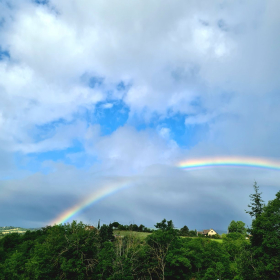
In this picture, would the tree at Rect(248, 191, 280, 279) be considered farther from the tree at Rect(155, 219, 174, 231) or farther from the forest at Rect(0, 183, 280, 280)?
the tree at Rect(155, 219, 174, 231)

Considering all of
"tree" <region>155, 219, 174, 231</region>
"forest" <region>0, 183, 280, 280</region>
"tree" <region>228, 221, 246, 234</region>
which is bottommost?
"forest" <region>0, 183, 280, 280</region>

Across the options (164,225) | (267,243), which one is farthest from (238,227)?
(267,243)

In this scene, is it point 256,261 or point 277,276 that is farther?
point 256,261

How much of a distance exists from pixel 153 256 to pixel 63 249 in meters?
19.8

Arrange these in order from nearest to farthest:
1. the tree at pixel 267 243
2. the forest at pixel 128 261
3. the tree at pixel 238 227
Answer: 1. the tree at pixel 267 243
2. the forest at pixel 128 261
3. the tree at pixel 238 227

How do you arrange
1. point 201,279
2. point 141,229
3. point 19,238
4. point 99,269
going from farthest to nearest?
1. point 141,229
2. point 19,238
3. point 99,269
4. point 201,279

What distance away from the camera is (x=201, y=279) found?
46.5 metres

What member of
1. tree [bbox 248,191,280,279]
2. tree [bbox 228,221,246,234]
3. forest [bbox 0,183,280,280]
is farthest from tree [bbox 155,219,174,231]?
tree [bbox 228,221,246,234]

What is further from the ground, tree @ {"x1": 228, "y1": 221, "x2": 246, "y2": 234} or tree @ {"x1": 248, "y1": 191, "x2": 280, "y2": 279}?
tree @ {"x1": 228, "y1": 221, "x2": 246, "y2": 234}

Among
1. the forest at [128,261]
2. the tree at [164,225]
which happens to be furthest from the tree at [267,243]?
the tree at [164,225]

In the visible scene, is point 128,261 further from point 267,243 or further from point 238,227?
point 238,227

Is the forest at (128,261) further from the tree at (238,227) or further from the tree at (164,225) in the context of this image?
the tree at (238,227)

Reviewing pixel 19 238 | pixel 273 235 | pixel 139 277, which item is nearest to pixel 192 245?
pixel 139 277

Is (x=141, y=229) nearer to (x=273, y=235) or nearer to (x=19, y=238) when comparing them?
(x=19, y=238)
